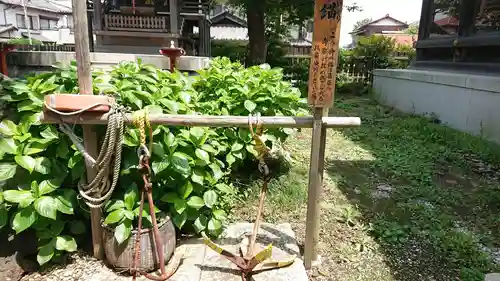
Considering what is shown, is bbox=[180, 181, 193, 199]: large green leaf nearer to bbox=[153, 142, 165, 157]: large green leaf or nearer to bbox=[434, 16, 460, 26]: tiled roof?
bbox=[153, 142, 165, 157]: large green leaf

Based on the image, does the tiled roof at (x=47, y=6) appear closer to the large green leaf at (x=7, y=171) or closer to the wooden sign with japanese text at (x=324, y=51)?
the large green leaf at (x=7, y=171)

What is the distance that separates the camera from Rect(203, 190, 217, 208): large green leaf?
2821mm

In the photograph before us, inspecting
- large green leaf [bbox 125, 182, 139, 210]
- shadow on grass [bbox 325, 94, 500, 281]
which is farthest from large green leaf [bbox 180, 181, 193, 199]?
shadow on grass [bbox 325, 94, 500, 281]

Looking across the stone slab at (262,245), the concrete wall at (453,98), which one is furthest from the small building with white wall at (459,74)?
the stone slab at (262,245)

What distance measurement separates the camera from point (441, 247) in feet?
10.7

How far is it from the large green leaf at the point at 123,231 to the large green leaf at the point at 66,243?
0.46 meters

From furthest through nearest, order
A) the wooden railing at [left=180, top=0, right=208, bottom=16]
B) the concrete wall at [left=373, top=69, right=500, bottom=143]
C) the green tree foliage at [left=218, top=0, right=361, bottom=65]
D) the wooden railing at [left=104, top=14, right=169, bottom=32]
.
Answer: the wooden railing at [left=180, top=0, right=208, bottom=16]
the green tree foliage at [left=218, top=0, right=361, bottom=65]
the wooden railing at [left=104, top=14, right=169, bottom=32]
the concrete wall at [left=373, top=69, right=500, bottom=143]

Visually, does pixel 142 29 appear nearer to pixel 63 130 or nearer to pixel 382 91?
pixel 382 91

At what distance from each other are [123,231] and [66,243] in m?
0.52

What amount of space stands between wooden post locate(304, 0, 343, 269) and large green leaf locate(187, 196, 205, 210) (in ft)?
2.82

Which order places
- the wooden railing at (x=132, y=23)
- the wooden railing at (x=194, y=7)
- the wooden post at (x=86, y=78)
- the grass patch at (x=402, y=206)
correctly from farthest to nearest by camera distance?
the wooden railing at (x=194, y=7) → the wooden railing at (x=132, y=23) → the grass patch at (x=402, y=206) → the wooden post at (x=86, y=78)

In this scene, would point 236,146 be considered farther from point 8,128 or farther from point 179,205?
point 8,128

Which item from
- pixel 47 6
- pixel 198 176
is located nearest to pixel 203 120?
pixel 198 176

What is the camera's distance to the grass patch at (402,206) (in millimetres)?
3061
